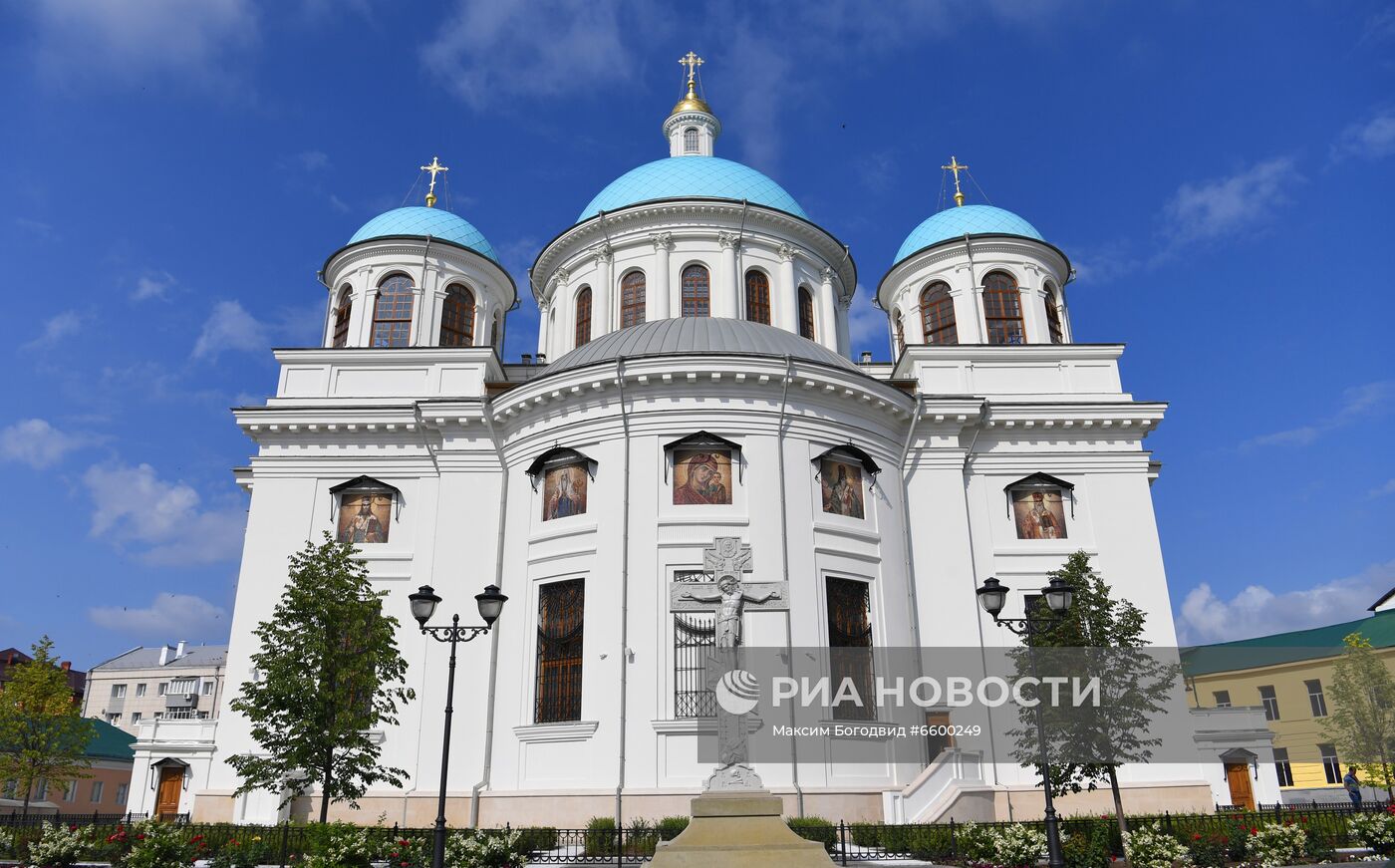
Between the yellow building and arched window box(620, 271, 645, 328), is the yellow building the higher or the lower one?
the lower one

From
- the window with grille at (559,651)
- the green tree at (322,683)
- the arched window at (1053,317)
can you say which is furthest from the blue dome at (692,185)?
the green tree at (322,683)

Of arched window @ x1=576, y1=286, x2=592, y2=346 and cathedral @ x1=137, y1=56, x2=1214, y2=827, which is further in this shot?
arched window @ x1=576, y1=286, x2=592, y2=346

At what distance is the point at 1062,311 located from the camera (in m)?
30.8

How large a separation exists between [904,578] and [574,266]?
14.4 m

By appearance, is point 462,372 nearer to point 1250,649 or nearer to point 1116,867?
point 1116,867

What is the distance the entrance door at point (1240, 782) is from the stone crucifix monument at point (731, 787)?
1719 cm

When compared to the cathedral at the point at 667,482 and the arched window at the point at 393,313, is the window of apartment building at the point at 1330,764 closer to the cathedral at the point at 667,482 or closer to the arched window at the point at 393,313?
the cathedral at the point at 667,482

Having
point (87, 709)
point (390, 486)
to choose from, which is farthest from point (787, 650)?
point (87, 709)

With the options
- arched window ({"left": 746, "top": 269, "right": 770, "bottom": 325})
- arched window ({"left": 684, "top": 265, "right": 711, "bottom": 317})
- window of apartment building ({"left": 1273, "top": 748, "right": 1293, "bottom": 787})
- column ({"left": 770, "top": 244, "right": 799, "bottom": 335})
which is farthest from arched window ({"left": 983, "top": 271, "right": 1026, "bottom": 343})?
window of apartment building ({"left": 1273, "top": 748, "right": 1293, "bottom": 787})

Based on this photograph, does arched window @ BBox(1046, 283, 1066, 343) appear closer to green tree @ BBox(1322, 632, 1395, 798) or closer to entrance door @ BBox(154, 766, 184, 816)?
green tree @ BBox(1322, 632, 1395, 798)

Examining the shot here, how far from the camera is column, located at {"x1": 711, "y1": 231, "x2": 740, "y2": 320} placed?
2926 cm

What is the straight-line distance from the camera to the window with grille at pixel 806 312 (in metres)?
30.8

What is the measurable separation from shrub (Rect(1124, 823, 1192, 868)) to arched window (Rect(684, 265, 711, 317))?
59.5 feet

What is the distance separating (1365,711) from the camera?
38812 millimetres
